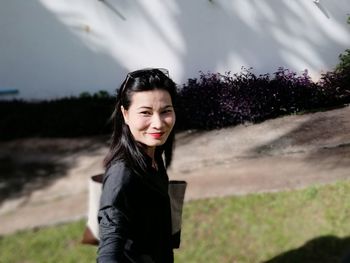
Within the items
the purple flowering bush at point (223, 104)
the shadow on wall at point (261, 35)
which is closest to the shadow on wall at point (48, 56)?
the purple flowering bush at point (223, 104)

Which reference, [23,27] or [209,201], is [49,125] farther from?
[209,201]

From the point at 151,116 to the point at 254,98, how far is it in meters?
6.14

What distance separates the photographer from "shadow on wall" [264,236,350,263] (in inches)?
175

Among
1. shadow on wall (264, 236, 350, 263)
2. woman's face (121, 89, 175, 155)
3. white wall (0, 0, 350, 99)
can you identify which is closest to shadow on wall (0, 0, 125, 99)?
white wall (0, 0, 350, 99)

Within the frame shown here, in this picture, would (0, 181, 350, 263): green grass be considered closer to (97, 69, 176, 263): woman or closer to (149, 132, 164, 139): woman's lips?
(97, 69, 176, 263): woman

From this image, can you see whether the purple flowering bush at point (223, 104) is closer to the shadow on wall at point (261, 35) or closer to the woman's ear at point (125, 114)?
the shadow on wall at point (261, 35)

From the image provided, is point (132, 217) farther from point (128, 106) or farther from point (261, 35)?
point (261, 35)

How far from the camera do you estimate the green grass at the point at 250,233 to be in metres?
4.64

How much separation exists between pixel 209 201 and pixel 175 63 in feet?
12.7

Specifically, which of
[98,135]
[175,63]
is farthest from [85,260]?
[175,63]

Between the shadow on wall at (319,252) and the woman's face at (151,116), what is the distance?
8.64 feet

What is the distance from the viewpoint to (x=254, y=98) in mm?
8281

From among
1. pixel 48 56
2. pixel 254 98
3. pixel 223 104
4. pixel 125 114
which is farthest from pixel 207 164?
pixel 125 114

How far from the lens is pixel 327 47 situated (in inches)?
347
